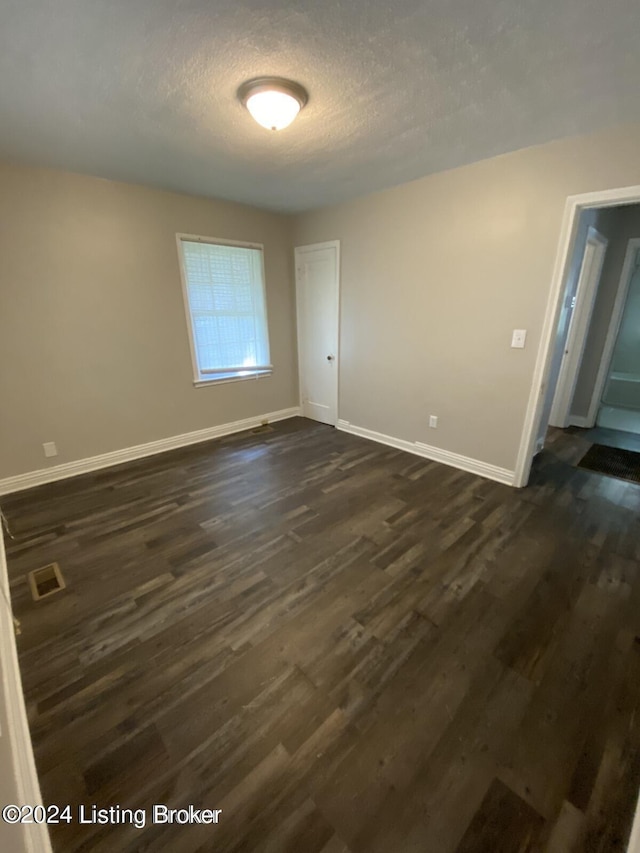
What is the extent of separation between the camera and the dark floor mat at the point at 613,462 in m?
3.15

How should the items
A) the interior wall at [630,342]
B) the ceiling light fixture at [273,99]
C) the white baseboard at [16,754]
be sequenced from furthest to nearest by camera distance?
the interior wall at [630,342] < the ceiling light fixture at [273,99] < the white baseboard at [16,754]

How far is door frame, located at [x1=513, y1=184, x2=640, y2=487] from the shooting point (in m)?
2.16

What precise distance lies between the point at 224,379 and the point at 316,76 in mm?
2867

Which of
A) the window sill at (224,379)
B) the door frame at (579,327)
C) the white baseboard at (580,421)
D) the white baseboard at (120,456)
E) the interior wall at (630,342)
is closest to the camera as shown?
the white baseboard at (120,456)

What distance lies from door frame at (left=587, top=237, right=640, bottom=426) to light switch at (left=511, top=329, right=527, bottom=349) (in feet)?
7.44

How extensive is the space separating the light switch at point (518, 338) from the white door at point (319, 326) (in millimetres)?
1910

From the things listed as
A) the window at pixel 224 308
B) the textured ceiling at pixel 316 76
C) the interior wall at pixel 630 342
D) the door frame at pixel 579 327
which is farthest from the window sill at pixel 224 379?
the interior wall at pixel 630 342

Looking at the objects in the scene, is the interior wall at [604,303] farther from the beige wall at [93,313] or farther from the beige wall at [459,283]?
the beige wall at [93,313]

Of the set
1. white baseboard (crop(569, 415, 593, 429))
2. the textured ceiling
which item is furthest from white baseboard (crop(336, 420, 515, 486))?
the textured ceiling

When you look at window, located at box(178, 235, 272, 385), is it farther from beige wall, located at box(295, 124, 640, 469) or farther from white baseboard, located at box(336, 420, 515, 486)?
white baseboard, located at box(336, 420, 515, 486)

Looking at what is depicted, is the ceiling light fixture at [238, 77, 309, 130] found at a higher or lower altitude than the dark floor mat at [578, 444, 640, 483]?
higher

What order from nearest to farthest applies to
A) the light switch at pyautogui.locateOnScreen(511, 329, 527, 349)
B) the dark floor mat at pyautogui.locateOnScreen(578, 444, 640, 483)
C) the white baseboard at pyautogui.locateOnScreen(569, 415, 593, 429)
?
the light switch at pyautogui.locateOnScreen(511, 329, 527, 349)
the dark floor mat at pyautogui.locateOnScreen(578, 444, 640, 483)
the white baseboard at pyautogui.locateOnScreen(569, 415, 593, 429)

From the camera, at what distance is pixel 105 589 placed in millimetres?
1905

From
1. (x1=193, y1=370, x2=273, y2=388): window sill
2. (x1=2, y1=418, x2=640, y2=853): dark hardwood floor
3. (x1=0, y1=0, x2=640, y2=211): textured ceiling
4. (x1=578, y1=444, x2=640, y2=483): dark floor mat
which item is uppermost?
(x1=0, y1=0, x2=640, y2=211): textured ceiling
